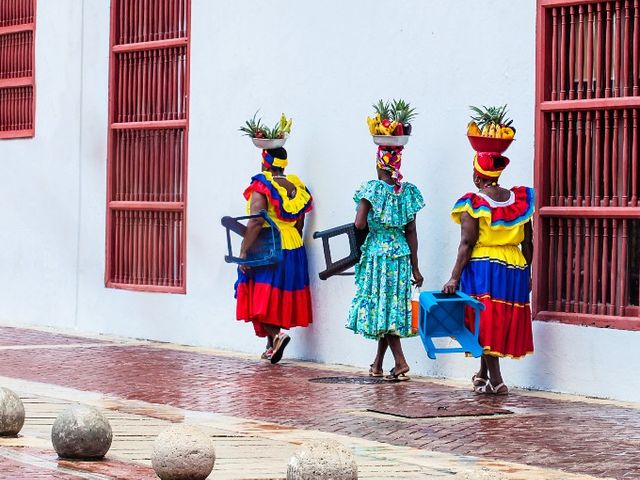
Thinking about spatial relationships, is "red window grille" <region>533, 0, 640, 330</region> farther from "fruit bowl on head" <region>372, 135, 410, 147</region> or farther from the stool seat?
the stool seat

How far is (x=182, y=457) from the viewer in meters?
7.46

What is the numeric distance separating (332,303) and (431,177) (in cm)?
175

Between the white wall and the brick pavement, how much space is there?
564 mm

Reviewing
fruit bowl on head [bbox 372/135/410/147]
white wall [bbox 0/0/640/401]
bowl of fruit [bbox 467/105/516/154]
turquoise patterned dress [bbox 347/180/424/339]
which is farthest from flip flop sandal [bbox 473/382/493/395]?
fruit bowl on head [bbox 372/135/410/147]

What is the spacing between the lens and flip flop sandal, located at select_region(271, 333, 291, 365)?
47.1 ft

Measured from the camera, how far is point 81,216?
59.8 feet

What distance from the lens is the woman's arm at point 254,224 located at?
14383 millimetres

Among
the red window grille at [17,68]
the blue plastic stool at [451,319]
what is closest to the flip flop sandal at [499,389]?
the blue plastic stool at [451,319]

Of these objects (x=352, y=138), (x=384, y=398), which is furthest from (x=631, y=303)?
(x=352, y=138)

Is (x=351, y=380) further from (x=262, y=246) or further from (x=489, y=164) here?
(x=489, y=164)

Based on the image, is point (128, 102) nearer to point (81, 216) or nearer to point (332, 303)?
point (81, 216)

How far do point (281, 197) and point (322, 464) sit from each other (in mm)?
7550

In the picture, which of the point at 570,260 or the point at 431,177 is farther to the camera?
the point at 431,177

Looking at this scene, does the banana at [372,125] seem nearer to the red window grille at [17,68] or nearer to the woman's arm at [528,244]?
the woman's arm at [528,244]
